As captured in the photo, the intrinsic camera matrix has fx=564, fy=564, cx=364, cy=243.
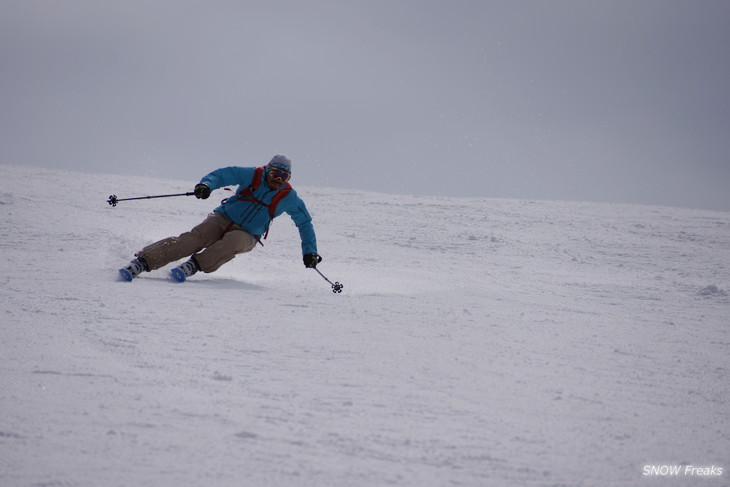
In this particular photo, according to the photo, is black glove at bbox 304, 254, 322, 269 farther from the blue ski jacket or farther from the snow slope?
the snow slope

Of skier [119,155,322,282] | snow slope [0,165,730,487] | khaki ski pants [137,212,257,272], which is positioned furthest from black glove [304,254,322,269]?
khaki ski pants [137,212,257,272]

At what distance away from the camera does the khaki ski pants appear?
551 centimetres

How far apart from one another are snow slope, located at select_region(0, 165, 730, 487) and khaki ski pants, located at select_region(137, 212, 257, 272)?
0.30 m

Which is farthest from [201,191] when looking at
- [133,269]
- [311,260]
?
[311,260]

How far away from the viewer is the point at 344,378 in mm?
A: 2875

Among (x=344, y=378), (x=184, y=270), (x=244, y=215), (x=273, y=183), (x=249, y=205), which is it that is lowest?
(x=344, y=378)

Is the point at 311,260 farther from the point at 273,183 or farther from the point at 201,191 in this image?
the point at 201,191

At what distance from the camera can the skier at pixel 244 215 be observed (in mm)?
5867

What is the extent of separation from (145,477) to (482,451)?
48.1 inches

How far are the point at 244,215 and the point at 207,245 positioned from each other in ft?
1.68

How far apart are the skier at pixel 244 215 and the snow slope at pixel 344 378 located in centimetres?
41

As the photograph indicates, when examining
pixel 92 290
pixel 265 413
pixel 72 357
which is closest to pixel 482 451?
pixel 265 413

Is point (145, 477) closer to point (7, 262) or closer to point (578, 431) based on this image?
point (578, 431)

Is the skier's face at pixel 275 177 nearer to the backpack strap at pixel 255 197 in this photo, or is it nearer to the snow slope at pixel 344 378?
the backpack strap at pixel 255 197
